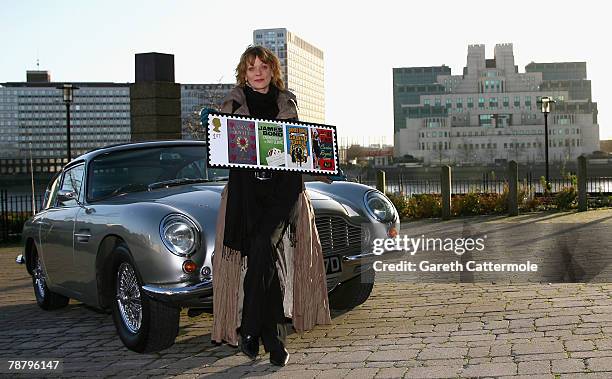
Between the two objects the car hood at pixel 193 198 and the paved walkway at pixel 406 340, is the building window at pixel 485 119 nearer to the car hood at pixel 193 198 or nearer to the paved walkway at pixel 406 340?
the paved walkway at pixel 406 340

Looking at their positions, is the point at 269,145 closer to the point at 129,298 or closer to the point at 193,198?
the point at 193,198

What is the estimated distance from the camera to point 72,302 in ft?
25.7

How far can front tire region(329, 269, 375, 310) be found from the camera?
6516 mm

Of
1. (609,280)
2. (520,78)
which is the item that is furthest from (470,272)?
(520,78)

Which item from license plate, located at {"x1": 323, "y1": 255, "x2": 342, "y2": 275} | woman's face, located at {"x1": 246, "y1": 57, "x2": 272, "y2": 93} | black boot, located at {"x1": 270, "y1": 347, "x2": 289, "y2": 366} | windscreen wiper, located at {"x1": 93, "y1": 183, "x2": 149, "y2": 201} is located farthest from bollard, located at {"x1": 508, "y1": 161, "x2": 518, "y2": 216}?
black boot, located at {"x1": 270, "y1": 347, "x2": 289, "y2": 366}

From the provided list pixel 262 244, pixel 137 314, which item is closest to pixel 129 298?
pixel 137 314

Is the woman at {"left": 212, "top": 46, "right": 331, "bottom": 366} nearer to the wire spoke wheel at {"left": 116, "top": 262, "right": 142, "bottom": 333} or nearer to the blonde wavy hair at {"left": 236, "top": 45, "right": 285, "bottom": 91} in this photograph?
the blonde wavy hair at {"left": 236, "top": 45, "right": 285, "bottom": 91}

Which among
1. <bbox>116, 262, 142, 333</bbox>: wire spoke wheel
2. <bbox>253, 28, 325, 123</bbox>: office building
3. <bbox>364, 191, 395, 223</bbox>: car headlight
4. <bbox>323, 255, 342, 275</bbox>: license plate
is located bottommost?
<bbox>116, 262, 142, 333</bbox>: wire spoke wheel

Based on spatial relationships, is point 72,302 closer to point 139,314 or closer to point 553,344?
point 139,314

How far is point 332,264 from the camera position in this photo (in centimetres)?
547

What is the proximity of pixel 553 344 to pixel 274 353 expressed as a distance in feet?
6.05

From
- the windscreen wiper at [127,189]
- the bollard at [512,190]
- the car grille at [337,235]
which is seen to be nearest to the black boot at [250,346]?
the car grille at [337,235]

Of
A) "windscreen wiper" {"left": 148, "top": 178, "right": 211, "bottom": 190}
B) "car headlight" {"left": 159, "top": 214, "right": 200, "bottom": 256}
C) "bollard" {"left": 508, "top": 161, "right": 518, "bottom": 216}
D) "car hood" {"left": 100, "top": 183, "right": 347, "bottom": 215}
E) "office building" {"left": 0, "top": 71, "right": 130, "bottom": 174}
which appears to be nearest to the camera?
"car headlight" {"left": 159, "top": 214, "right": 200, "bottom": 256}

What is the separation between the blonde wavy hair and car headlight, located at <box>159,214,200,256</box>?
1019mm
